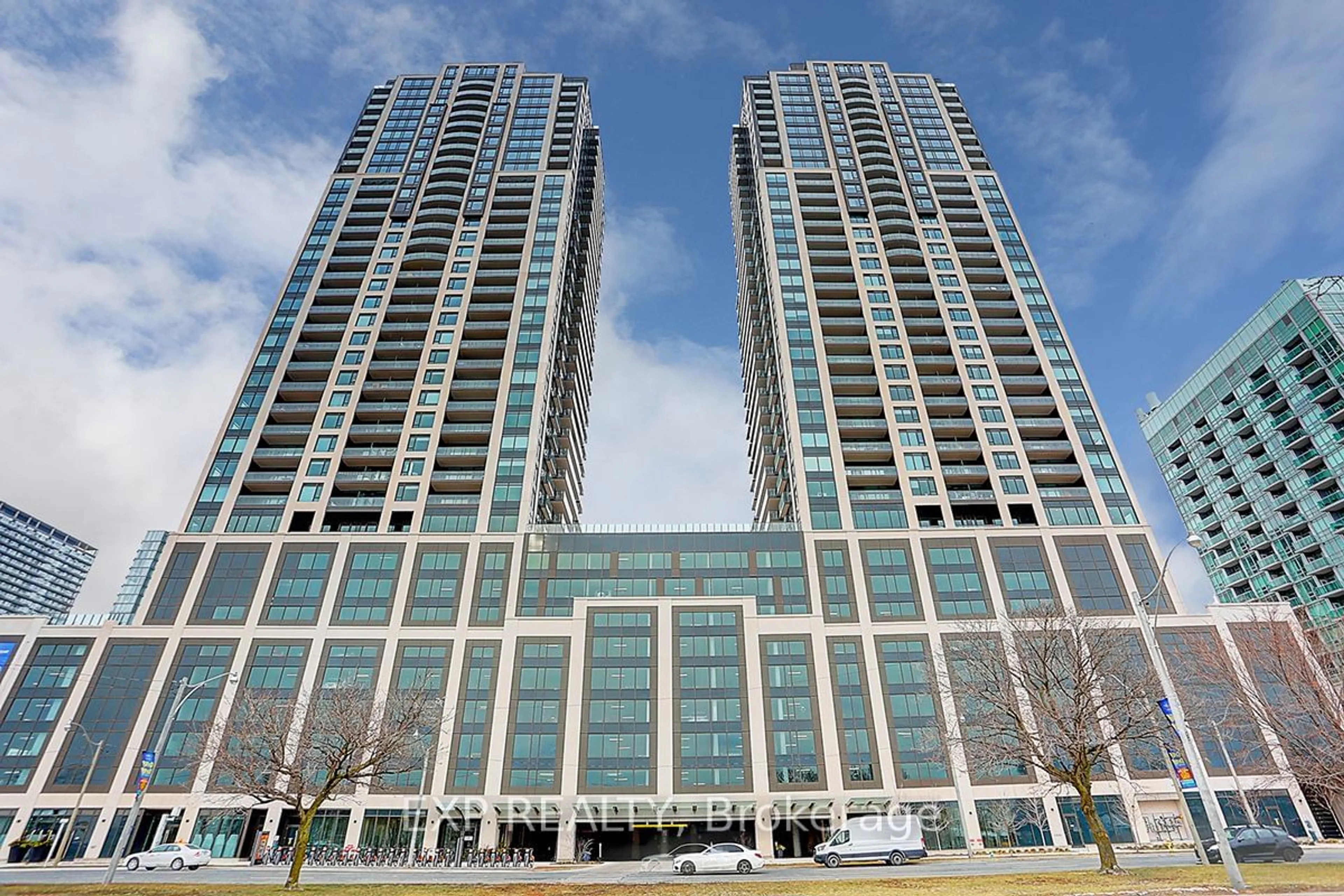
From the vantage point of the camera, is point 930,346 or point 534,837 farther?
point 930,346

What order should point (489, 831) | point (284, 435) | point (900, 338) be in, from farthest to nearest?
1. point (900, 338)
2. point (284, 435)
3. point (489, 831)

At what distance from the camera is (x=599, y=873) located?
1711 inches

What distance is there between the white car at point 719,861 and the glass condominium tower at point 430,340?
45114 millimetres

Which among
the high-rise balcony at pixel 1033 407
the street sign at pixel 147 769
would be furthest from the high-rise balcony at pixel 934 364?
the street sign at pixel 147 769

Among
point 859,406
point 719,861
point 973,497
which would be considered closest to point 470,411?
point 859,406

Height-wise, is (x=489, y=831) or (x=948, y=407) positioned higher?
(x=948, y=407)

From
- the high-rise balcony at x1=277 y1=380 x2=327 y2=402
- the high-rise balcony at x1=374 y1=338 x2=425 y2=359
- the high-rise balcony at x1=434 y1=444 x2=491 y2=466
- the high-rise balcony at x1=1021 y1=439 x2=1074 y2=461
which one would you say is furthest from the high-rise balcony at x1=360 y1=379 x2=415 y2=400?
the high-rise balcony at x1=1021 y1=439 x2=1074 y2=461

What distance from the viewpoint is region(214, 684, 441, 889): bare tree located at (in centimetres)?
3400

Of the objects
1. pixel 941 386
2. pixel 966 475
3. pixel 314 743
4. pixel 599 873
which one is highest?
pixel 941 386

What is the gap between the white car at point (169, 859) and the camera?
45.4 m

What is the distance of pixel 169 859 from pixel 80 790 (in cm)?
2413

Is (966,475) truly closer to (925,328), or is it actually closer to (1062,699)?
(925,328)

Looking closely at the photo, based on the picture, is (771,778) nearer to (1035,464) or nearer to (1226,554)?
(1035,464)

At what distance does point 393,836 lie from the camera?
60.4m
